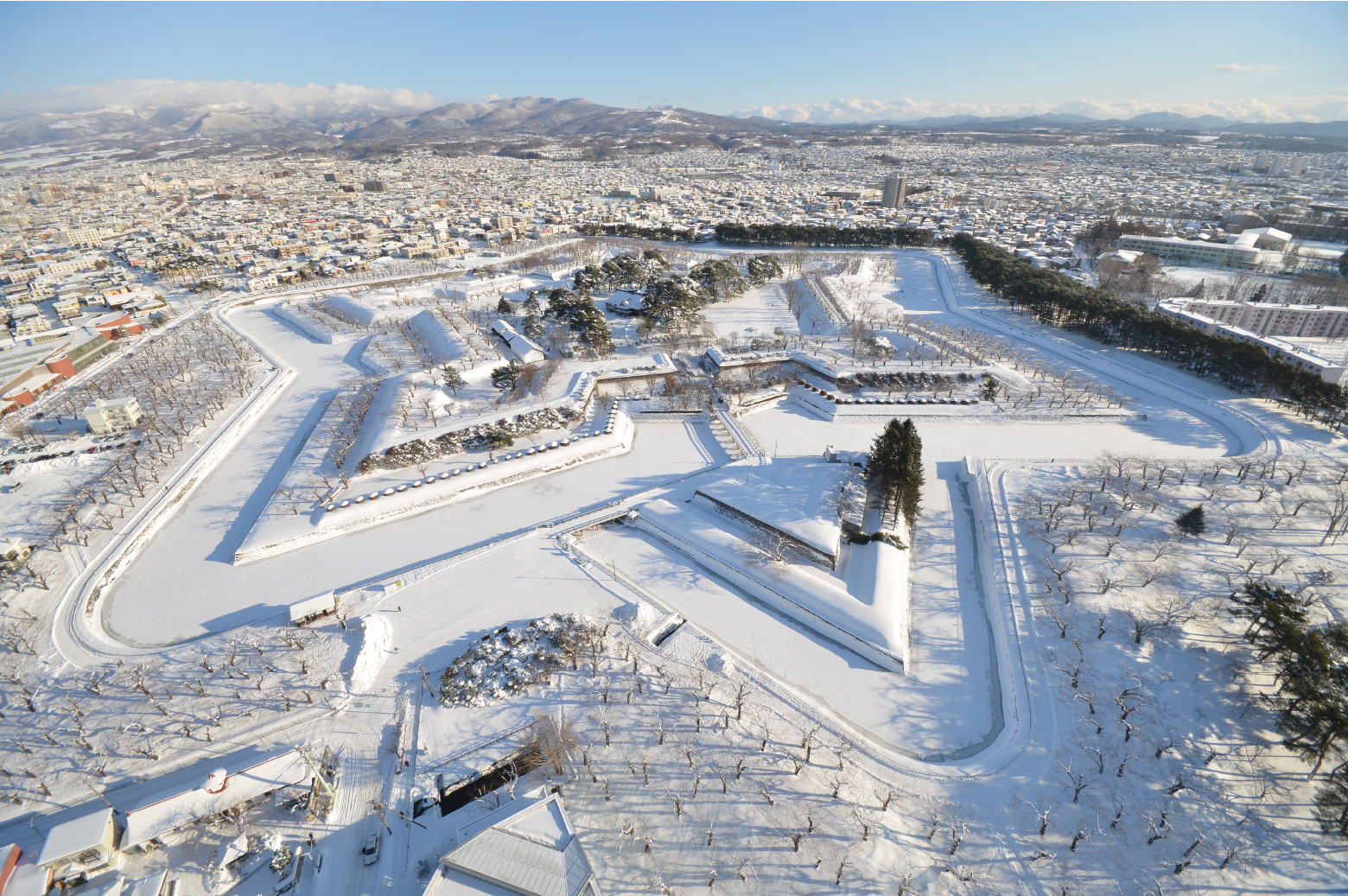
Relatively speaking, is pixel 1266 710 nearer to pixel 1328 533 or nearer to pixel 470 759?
pixel 1328 533

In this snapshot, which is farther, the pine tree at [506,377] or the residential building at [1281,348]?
the pine tree at [506,377]

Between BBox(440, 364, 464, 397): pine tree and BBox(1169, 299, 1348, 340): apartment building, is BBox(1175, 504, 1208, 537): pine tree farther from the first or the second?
BBox(1169, 299, 1348, 340): apartment building

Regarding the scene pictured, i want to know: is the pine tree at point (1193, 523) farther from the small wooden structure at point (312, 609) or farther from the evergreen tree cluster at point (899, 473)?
the small wooden structure at point (312, 609)

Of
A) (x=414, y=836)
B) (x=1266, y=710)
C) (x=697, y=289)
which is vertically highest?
(x=697, y=289)

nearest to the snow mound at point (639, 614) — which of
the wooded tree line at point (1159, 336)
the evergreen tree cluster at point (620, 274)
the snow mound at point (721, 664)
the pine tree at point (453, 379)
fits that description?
the snow mound at point (721, 664)

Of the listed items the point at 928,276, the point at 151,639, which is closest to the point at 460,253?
the point at 928,276

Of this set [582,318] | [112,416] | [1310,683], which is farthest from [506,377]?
[1310,683]
